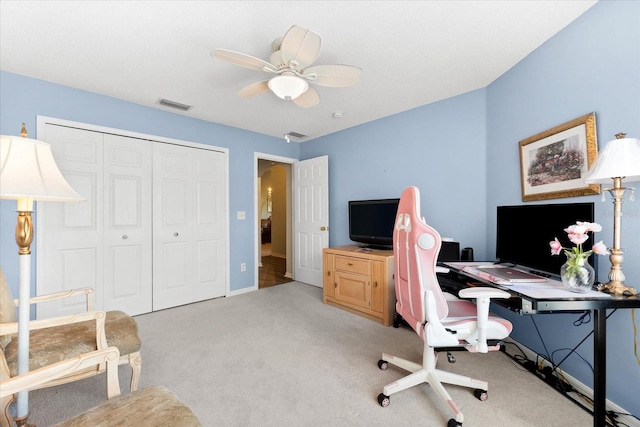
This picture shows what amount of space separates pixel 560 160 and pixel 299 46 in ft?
6.38

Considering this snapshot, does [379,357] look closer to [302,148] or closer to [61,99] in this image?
[302,148]

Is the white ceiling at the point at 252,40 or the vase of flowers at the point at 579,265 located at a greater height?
the white ceiling at the point at 252,40

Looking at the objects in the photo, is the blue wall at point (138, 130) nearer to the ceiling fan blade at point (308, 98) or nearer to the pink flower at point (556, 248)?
the ceiling fan blade at point (308, 98)

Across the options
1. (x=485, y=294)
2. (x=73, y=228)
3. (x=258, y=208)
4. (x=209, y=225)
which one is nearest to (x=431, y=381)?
(x=485, y=294)

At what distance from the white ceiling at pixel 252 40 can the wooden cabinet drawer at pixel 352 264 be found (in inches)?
72.7

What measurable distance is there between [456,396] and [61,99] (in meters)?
4.22

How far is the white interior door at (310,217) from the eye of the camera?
4.16 m

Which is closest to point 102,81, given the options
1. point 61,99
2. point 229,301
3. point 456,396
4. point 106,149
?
point 61,99

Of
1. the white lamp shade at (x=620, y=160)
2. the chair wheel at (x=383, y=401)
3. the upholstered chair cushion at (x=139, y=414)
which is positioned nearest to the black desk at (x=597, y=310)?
the white lamp shade at (x=620, y=160)

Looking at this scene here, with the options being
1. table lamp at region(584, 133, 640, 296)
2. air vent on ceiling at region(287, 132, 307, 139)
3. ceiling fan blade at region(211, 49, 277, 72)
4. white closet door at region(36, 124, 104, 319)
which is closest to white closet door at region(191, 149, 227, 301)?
white closet door at region(36, 124, 104, 319)

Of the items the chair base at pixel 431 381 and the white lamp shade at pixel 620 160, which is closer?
the white lamp shade at pixel 620 160

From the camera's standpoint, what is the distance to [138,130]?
3137 millimetres

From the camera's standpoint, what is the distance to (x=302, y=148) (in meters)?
4.75

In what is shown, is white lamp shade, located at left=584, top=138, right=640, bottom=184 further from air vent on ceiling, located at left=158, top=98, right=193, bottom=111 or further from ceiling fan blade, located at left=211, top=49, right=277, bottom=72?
air vent on ceiling, located at left=158, top=98, right=193, bottom=111
